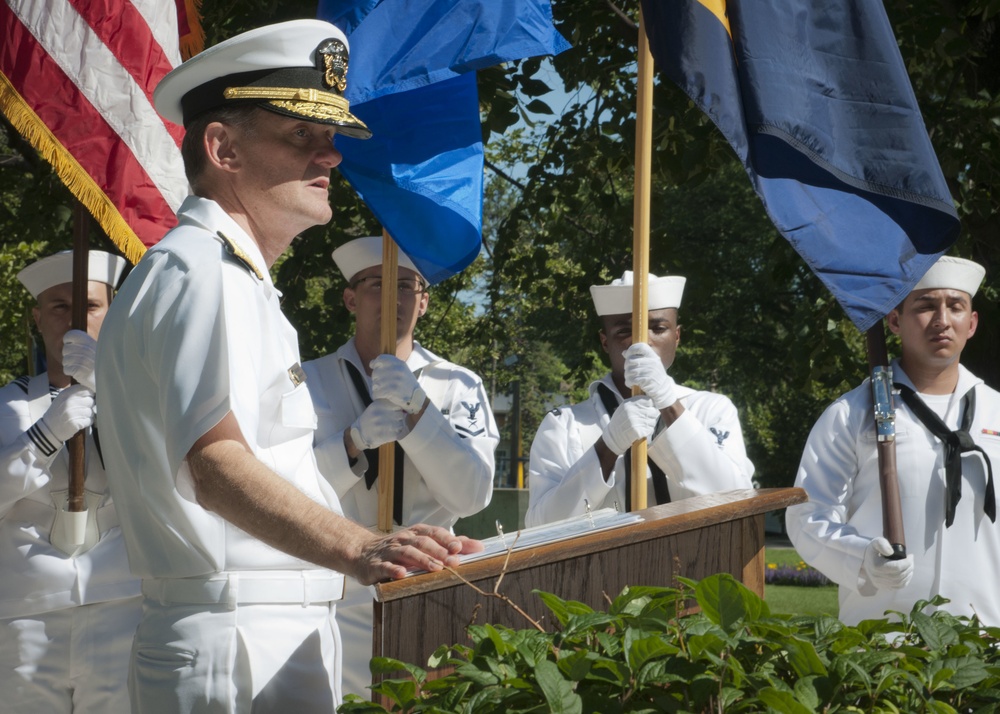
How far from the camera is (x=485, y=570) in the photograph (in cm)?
195

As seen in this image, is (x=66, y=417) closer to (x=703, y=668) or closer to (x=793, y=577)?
(x=703, y=668)

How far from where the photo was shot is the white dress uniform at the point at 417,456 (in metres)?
4.26

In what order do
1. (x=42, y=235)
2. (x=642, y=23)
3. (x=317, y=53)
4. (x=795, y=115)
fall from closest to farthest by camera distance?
(x=317, y=53)
(x=795, y=115)
(x=642, y=23)
(x=42, y=235)

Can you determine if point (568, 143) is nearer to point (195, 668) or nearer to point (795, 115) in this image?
point (795, 115)

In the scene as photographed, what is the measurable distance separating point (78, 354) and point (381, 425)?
1214mm

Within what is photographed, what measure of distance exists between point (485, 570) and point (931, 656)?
68 centimetres

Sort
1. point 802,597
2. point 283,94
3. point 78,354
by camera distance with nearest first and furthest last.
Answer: point 283,94
point 78,354
point 802,597

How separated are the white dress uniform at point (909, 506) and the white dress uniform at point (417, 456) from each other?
1.20 meters

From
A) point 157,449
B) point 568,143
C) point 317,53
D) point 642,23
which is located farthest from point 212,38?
point 157,449

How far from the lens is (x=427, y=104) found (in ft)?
14.9

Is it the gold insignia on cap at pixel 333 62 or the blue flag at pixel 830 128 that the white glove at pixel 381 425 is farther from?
the gold insignia on cap at pixel 333 62

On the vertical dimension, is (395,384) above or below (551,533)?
above

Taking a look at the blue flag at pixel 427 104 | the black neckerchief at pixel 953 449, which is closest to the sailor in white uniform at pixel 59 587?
the blue flag at pixel 427 104

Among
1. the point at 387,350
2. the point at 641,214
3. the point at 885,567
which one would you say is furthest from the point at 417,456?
the point at 885,567
